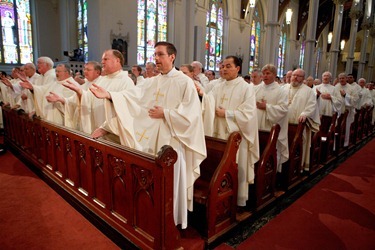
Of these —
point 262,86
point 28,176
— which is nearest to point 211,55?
point 262,86

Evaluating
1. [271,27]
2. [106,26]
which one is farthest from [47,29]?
[271,27]

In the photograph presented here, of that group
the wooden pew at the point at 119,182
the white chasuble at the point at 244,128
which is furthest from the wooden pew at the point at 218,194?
the wooden pew at the point at 119,182

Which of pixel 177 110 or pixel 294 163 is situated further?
pixel 294 163

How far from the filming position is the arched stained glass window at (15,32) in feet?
36.8

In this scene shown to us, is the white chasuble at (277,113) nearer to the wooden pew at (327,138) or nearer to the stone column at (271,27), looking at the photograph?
the wooden pew at (327,138)

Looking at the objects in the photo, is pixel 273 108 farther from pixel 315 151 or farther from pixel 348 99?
pixel 348 99

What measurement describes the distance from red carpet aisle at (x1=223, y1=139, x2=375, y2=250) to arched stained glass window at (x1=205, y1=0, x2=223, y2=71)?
47.3 ft

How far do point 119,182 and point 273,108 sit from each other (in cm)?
254

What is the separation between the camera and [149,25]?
13.9 m

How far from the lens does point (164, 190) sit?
211cm

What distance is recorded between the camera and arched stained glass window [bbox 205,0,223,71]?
17.4 meters

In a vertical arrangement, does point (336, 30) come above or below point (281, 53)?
above

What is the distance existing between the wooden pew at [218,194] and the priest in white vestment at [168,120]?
188 millimetres

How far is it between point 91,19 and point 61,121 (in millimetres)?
8391
